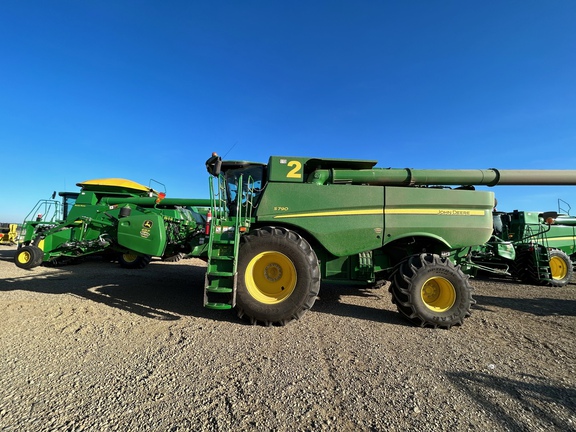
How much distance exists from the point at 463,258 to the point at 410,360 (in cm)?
263

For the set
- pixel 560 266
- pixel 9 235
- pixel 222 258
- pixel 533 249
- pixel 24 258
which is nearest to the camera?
pixel 222 258

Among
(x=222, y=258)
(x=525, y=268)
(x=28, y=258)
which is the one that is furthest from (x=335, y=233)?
(x=525, y=268)

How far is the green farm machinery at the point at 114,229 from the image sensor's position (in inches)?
192

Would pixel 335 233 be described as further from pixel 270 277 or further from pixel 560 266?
pixel 560 266

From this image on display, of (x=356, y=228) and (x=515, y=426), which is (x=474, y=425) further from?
(x=356, y=228)

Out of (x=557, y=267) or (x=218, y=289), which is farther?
(x=557, y=267)

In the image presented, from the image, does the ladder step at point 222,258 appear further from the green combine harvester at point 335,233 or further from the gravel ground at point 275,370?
the gravel ground at point 275,370

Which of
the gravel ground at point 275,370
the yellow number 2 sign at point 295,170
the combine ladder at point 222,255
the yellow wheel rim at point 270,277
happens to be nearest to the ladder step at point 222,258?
the combine ladder at point 222,255

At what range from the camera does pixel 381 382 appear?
2408mm

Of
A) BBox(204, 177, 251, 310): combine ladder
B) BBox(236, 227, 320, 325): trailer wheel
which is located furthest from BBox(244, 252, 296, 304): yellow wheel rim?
BBox(204, 177, 251, 310): combine ladder

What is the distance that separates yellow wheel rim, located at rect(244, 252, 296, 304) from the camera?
13.0 ft

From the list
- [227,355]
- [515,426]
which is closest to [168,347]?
[227,355]

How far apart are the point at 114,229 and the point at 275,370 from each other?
4.99 metres

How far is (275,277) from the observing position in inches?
160
